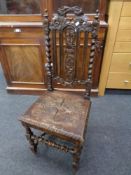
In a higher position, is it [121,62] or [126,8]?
[126,8]

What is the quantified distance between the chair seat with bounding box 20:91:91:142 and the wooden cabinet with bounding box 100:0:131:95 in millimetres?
622

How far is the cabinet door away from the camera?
1.54 meters

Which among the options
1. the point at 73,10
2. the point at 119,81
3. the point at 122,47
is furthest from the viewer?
the point at 119,81

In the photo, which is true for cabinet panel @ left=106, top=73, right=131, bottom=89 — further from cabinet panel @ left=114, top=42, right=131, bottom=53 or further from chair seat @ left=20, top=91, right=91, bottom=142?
chair seat @ left=20, top=91, right=91, bottom=142

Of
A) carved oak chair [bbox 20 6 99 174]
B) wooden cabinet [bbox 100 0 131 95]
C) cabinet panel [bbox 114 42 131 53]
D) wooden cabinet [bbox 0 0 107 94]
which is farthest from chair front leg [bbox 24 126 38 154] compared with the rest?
cabinet panel [bbox 114 42 131 53]

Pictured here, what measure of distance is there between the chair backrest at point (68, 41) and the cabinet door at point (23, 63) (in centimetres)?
44

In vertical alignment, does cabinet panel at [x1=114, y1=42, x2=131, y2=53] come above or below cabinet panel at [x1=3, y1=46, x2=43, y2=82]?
above

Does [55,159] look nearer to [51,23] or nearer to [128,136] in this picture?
[128,136]

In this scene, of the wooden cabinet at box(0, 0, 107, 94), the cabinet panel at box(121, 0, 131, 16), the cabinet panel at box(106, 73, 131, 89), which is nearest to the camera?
the cabinet panel at box(121, 0, 131, 16)

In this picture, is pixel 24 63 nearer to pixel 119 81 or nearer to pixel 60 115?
pixel 60 115

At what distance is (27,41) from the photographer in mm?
1513

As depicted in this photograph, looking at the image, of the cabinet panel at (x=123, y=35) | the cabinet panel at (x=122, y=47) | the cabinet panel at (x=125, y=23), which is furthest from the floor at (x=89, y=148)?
the cabinet panel at (x=125, y=23)

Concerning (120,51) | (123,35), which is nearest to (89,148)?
(120,51)

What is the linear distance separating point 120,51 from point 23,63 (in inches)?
38.8
